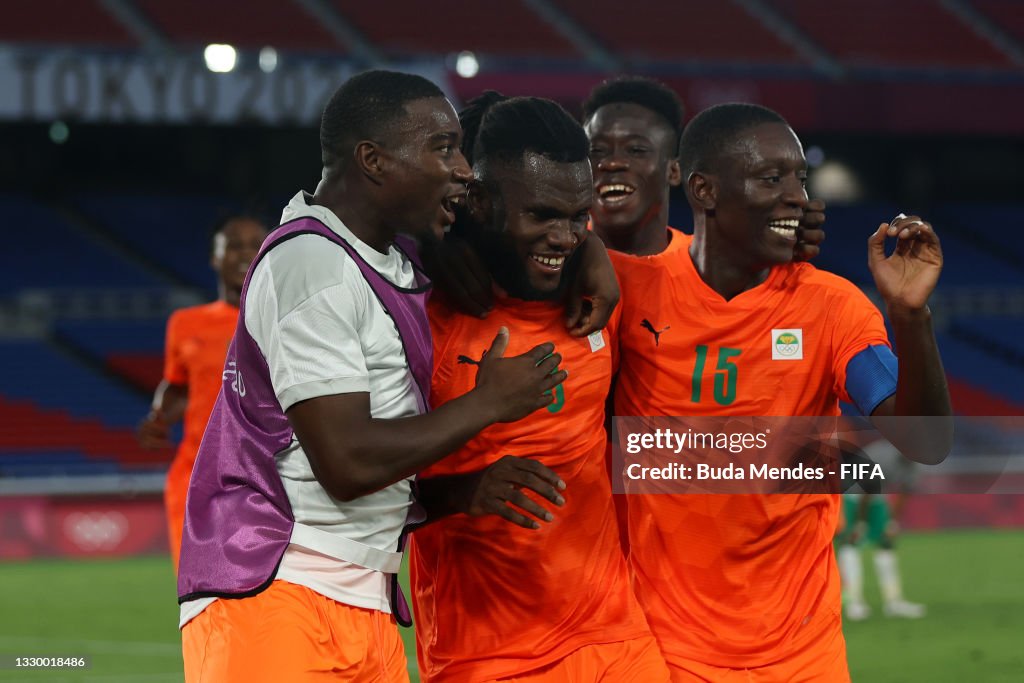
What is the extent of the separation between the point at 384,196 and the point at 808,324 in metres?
1.42

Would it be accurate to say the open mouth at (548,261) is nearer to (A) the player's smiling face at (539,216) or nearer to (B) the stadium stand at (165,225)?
(A) the player's smiling face at (539,216)

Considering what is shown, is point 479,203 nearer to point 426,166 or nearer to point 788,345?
point 426,166

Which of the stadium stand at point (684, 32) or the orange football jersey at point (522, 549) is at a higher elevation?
the stadium stand at point (684, 32)

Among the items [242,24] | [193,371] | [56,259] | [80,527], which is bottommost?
[193,371]

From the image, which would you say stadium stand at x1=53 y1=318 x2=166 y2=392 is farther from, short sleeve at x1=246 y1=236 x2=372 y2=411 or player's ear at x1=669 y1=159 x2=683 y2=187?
short sleeve at x1=246 y1=236 x2=372 y2=411

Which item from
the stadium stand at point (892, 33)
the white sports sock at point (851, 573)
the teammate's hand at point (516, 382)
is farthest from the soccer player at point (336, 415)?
the stadium stand at point (892, 33)

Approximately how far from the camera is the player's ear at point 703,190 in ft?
14.3

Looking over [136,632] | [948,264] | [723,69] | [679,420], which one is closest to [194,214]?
[723,69]

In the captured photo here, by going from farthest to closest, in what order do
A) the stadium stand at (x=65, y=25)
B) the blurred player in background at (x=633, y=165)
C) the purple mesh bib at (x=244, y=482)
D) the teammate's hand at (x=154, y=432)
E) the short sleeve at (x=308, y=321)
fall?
1. the stadium stand at (x=65, y=25)
2. the teammate's hand at (x=154, y=432)
3. the blurred player in background at (x=633, y=165)
4. the purple mesh bib at (x=244, y=482)
5. the short sleeve at (x=308, y=321)

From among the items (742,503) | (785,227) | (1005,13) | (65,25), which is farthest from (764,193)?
(1005,13)

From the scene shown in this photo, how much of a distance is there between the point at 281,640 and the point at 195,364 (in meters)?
5.19

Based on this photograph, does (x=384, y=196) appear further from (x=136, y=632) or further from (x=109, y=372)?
(x=109, y=372)

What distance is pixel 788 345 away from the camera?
414cm

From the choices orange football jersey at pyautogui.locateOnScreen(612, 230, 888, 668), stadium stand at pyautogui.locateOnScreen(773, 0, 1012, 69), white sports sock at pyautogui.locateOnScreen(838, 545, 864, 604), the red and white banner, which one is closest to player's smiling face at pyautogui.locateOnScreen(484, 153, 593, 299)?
orange football jersey at pyautogui.locateOnScreen(612, 230, 888, 668)
